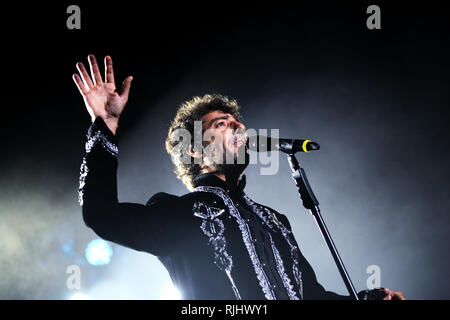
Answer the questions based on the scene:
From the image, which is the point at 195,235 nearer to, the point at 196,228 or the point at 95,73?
the point at 196,228

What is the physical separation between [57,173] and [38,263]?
1.06 metres

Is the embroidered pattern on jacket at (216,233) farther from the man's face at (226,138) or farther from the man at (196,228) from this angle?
the man's face at (226,138)

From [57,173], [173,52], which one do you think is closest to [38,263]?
[57,173]

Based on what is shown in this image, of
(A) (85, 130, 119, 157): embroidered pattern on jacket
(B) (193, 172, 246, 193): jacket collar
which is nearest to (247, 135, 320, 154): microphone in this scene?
(B) (193, 172, 246, 193): jacket collar

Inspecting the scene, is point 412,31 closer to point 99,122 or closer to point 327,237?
point 327,237

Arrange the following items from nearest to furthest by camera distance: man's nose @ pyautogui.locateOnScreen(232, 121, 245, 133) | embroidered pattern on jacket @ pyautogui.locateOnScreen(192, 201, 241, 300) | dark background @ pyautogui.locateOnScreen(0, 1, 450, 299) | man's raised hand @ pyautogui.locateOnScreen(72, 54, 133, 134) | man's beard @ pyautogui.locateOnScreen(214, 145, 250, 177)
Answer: man's raised hand @ pyautogui.locateOnScreen(72, 54, 133, 134) → embroidered pattern on jacket @ pyautogui.locateOnScreen(192, 201, 241, 300) → man's beard @ pyautogui.locateOnScreen(214, 145, 250, 177) → man's nose @ pyautogui.locateOnScreen(232, 121, 245, 133) → dark background @ pyautogui.locateOnScreen(0, 1, 450, 299)

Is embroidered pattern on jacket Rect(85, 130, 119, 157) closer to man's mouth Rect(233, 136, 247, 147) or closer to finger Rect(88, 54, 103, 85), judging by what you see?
finger Rect(88, 54, 103, 85)

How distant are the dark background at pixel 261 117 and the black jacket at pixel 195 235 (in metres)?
2.18

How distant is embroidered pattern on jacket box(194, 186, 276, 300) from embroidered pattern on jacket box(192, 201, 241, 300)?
2.8 inches

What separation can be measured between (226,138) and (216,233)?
688 mm

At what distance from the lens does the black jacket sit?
1.37 meters

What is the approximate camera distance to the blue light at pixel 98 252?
4207mm

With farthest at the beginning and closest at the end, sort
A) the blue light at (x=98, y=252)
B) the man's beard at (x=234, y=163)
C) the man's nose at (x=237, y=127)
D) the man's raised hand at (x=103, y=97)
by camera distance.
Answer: the blue light at (x=98, y=252), the man's nose at (x=237, y=127), the man's beard at (x=234, y=163), the man's raised hand at (x=103, y=97)

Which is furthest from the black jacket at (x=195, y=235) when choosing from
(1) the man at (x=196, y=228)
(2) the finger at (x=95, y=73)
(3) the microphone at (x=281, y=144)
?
(3) the microphone at (x=281, y=144)
